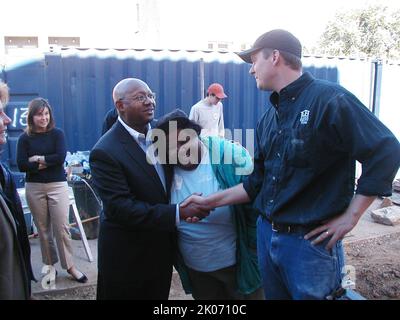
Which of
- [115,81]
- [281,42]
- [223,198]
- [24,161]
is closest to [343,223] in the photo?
[223,198]

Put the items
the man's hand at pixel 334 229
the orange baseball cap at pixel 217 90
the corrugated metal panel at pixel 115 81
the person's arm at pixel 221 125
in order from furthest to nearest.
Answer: the person's arm at pixel 221 125 < the orange baseball cap at pixel 217 90 < the corrugated metal panel at pixel 115 81 < the man's hand at pixel 334 229

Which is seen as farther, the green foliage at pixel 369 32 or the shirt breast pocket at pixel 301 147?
the green foliage at pixel 369 32

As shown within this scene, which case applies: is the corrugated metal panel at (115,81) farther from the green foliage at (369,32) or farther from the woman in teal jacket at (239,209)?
the green foliage at (369,32)

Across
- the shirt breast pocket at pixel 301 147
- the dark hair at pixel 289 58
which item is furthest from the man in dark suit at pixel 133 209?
the dark hair at pixel 289 58

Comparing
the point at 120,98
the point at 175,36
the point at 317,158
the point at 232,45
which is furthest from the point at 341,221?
the point at 232,45

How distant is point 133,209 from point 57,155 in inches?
90.3

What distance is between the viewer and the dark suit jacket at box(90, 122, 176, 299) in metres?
2.14

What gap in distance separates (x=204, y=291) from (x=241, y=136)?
4.93 m

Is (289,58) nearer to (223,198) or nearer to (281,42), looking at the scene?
(281,42)

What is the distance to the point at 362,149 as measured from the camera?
1.63m

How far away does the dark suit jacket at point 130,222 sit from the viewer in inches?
84.3

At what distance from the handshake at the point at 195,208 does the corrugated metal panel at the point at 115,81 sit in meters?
4.14

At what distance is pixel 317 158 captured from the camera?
5.77 ft

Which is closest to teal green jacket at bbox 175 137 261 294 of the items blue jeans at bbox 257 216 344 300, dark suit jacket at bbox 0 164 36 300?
blue jeans at bbox 257 216 344 300
